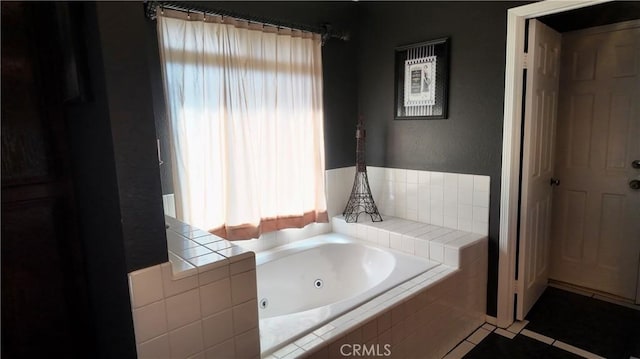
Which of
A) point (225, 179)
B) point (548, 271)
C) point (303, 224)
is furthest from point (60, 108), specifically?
point (548, 271)

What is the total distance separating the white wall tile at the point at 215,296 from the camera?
1212 millimetres

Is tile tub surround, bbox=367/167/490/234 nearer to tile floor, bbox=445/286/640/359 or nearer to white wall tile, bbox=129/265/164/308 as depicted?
tile floor, bbox=445/286/640/359

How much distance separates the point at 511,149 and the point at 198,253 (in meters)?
2.04

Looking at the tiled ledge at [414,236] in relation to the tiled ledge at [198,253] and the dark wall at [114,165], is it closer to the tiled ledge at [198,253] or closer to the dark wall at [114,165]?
the tiled ledge at [198,253]

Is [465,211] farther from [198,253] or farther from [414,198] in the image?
[198,253]

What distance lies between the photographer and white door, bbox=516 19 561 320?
2.37 metres

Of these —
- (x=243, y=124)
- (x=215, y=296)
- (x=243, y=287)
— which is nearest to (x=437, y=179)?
(x=243, y=124)

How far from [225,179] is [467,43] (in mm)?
1891

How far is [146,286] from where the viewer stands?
1.08m

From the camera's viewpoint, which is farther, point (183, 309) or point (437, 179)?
point (437, 179)

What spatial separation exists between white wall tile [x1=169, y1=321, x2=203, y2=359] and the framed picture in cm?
223

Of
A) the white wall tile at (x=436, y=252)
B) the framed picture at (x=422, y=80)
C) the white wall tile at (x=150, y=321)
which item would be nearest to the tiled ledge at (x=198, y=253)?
the white wall tile at (x=150, y=321)

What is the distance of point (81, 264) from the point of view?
102 centimetres

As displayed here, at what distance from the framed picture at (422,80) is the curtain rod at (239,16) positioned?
1.80ft
